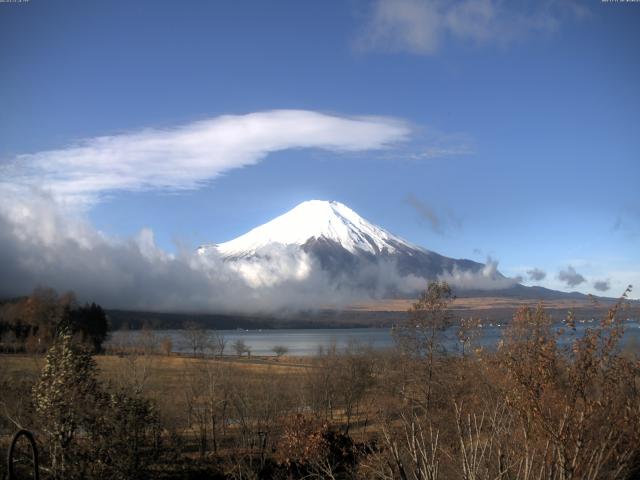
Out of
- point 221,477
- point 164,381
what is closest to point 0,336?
point 164,381

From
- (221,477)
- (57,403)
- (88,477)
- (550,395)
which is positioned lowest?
(221,477)

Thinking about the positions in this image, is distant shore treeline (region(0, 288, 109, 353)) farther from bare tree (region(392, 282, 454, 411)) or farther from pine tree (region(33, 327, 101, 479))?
pine tree (region(33, 327, 101, 479))

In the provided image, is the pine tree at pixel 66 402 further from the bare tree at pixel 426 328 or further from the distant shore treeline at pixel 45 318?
the distant shore treeline at pixel 45 318

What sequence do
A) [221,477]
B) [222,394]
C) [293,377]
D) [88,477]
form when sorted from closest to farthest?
1. [88,477]
2. [221,477]
3. [222,394]
4. [293,377]

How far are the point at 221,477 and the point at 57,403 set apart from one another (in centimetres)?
1253

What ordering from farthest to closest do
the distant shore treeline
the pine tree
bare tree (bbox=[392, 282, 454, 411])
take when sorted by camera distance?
1. the distant shore treeline
2. bare tree (bbox=[392, 282, 454, 411])
3. the pine tree

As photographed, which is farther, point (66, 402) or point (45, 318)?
point (45, 318)

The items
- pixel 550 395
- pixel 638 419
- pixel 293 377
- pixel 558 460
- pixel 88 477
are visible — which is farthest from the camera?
pixel 293 377

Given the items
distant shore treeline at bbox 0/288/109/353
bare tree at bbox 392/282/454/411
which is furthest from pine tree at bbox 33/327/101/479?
distant shore treeline at bbox 0/288/109/353

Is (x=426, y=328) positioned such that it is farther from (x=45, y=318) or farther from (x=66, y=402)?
(x=45, y=318)

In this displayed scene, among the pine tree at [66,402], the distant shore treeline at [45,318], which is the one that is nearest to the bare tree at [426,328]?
the pine tree at [66,402]

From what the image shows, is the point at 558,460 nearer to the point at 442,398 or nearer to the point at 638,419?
the point at 638,419

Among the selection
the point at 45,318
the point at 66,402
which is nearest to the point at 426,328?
the point at 66,402

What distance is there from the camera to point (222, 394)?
3847 cm
